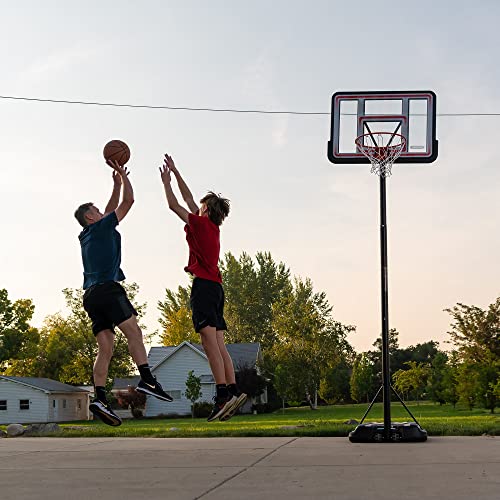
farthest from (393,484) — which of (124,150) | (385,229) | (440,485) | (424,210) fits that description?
(424,210)

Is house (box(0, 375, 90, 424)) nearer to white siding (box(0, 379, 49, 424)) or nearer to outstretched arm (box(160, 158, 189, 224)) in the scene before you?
white siding (box(0, 379, 49, 424))

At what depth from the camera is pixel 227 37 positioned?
14.1 meters

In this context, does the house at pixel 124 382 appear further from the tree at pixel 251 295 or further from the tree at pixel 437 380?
the tree at pixel 437 380

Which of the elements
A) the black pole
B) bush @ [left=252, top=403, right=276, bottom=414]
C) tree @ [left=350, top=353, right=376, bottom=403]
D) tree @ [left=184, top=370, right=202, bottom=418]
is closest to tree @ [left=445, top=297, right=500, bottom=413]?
tree @ [left=184, top=370, right=202, bottom=418]

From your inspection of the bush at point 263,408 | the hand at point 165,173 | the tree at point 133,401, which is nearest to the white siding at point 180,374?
the tree at point 133,401

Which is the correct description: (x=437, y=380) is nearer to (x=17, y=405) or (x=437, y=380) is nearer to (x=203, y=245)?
(x=17, y=405)

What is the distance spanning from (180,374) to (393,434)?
4214 cm

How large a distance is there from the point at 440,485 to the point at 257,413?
48.6 m

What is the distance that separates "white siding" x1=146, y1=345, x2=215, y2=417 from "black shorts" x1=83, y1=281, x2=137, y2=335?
4663cm

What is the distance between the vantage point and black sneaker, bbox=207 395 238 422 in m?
8.36

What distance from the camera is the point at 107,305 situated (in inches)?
313

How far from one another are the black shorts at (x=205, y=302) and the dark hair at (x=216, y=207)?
2.19ft

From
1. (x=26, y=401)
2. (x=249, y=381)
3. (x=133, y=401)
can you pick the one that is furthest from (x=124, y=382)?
(x=249, y=381)

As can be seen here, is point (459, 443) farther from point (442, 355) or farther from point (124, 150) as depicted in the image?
point (442, 355)
